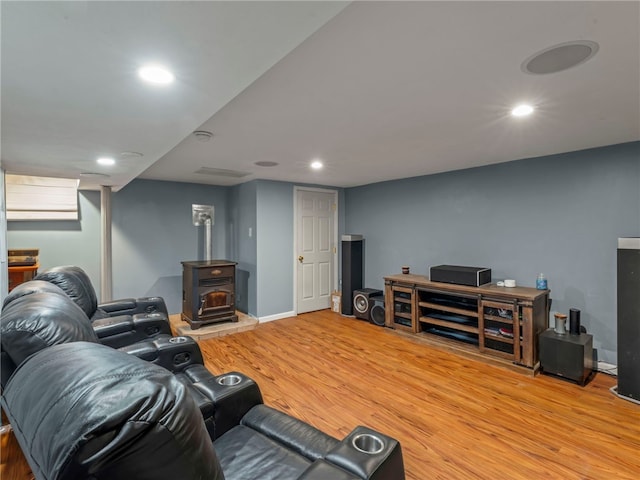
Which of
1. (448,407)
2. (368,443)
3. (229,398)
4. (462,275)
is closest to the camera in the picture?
(368,443)

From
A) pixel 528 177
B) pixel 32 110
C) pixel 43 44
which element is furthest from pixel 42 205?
pixel 528 177

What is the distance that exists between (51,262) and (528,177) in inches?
244

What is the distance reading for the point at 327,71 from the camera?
1594mm

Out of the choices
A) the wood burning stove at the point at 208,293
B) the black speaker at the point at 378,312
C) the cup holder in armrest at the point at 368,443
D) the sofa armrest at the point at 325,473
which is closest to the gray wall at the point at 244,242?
the wood burning stove at the point at 208,293

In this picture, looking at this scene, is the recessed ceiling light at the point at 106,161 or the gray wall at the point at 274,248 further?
the gray wall at the point at 274,248

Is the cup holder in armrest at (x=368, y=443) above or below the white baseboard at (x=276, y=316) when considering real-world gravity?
above

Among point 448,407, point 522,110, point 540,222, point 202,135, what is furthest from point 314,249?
point 522,110

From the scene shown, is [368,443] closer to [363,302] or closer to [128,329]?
[128,329]

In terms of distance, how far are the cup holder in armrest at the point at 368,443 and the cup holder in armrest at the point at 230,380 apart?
72 cm

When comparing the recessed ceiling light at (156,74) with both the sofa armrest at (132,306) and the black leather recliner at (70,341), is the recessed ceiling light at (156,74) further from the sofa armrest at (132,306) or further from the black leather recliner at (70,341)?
the sofa armrest at (132,306)

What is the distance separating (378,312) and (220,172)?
294 cm

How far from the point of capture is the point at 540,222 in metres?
3.43

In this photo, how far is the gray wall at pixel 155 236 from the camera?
475 cm

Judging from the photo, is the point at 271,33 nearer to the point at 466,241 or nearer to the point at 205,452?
the point at 205,452
